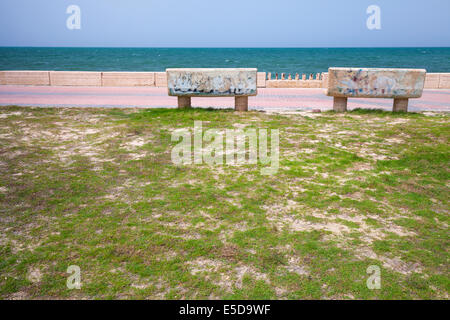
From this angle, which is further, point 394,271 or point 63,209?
point 63,209

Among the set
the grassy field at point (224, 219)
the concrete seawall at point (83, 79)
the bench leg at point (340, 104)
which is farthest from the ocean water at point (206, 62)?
the grassy field at point (224, 219)

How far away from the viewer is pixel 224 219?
4547 mm

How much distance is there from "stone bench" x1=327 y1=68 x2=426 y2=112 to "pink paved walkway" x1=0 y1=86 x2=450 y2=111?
1473 millimetres

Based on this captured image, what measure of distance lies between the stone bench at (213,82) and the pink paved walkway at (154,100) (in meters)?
1.49

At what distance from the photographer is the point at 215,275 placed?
3475 mm

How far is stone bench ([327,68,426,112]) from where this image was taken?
10422mm

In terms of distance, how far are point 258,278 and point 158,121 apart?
22.5 feet

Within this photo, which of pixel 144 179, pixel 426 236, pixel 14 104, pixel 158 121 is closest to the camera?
pixel 426 236

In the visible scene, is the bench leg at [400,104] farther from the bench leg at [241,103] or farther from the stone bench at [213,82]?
the bench leg at [241,103]

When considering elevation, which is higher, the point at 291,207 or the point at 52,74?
the point at 52,74
